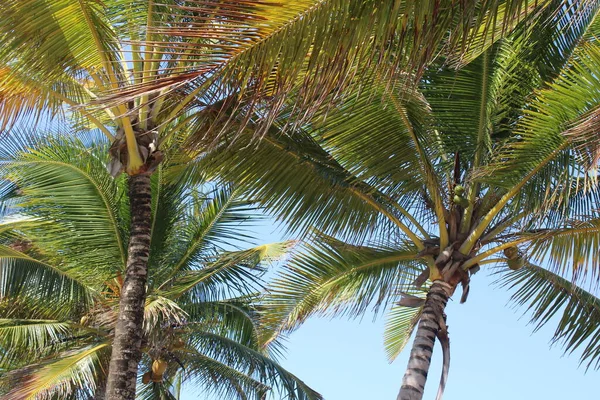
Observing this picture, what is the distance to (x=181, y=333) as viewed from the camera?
41.6 ft

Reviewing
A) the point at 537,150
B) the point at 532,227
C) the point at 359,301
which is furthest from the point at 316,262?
the point at 537,150

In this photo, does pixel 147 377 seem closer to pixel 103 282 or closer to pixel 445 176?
pixel 103 282

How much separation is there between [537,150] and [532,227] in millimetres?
1175

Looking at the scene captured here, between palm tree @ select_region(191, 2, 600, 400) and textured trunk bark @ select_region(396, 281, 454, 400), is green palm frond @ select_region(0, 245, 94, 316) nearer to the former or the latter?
palm tree @ select_region(191, 2, 600, 400)

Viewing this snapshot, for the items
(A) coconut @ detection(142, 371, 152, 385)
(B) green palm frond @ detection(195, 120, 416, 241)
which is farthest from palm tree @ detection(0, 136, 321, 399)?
(B) green palm frond @ detection(195, 120, 416, 241)

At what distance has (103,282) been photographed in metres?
11.9

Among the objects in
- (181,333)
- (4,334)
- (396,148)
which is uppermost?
(396,148)

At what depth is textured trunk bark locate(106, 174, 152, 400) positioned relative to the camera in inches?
340

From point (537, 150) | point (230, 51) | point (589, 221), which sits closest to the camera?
point (230, 51)

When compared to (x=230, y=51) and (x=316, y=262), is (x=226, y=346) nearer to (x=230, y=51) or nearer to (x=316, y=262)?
(x=316, y=262)

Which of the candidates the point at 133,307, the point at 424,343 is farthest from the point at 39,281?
the point at 424,343

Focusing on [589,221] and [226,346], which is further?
[226,346]

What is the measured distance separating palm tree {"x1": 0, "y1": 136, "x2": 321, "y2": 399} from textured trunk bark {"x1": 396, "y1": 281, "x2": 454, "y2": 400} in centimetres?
319

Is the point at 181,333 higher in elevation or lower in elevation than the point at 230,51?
higher
